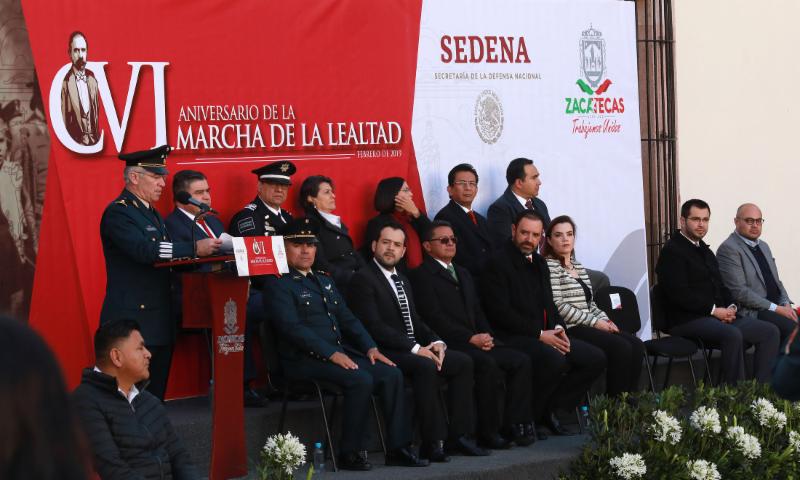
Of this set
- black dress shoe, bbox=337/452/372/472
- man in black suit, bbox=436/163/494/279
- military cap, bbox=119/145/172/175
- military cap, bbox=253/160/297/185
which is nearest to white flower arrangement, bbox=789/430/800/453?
black dress shoe, bbox=337/452/372/472

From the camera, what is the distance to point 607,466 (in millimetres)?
5602

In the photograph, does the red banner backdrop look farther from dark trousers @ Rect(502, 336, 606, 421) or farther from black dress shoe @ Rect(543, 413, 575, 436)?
black dress shoe @ Rect(543, 413, 575, 436)

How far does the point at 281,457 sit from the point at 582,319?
11.1 feet

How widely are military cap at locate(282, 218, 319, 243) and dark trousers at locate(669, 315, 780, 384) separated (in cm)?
321

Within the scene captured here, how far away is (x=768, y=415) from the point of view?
6.14 meters

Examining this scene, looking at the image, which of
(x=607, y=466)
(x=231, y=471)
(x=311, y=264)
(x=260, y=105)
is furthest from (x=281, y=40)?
(x=607, y=466)

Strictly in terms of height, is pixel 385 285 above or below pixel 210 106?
below

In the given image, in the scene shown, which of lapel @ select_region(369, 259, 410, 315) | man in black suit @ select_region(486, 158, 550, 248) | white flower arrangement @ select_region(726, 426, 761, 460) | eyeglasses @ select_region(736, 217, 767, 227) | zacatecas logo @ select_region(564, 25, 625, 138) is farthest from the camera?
eyeglasses @ select_region(736, 217, 767, 227)

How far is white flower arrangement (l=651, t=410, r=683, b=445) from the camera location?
5.67 metres

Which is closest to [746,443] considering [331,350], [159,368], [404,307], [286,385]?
[404,307]

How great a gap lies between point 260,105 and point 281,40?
16.8 inches

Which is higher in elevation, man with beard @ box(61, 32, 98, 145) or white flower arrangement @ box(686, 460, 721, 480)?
man with beard @ box(61, 32, 98, 145)

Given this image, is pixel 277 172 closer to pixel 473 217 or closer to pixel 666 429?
pixel 473 217

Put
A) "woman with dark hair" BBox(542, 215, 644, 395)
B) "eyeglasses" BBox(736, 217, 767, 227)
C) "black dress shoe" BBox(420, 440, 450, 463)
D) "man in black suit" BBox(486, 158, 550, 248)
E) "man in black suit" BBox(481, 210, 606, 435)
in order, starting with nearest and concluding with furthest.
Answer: "black dress shoe" BBox(420, 440, 450, 463) → "man in black suit" BBox(481, 210, 606, 435) → "woman with dark hair" BBox(542, 215, 644, 395) → "man in black suit" BBox(486, 158, 550, 248) → "eyeglasses" BBox(736, 217, 767, 227)
